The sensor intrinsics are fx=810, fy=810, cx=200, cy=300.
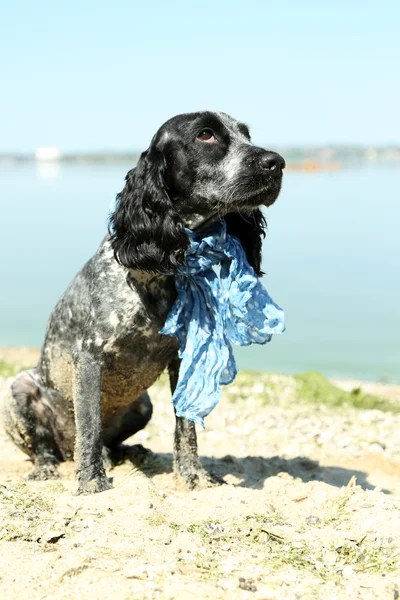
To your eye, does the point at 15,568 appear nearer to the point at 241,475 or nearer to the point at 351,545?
the point at 351,545

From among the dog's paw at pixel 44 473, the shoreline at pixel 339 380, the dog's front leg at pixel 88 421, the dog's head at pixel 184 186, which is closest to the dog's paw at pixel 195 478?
the dog's front leg at pixel 88 421

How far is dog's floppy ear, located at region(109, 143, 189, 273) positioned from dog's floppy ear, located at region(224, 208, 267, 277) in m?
0.63

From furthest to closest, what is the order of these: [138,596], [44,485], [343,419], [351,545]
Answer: [343,419]
[44,485]
[351,545]
[138,596]

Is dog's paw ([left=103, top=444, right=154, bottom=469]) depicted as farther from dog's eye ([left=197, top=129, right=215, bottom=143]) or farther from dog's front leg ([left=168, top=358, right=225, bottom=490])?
dog's eye ([left=197, top=129, right=215, bottom=143])

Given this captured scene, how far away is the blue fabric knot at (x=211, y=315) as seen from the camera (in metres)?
5.95

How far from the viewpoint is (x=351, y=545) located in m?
4.87

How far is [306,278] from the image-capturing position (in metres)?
23.0

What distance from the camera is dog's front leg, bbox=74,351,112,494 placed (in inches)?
238

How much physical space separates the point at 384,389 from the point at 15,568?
31.5 feet

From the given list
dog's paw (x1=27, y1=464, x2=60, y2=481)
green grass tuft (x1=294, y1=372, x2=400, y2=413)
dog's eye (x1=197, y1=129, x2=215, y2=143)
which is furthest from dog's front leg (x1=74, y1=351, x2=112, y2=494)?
green grass tuft (x1=294, y1=372, x2=400, y2=413)

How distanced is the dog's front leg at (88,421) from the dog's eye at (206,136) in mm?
1788

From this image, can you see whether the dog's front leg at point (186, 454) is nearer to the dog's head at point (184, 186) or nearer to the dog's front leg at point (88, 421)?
the dog's front leg at point (88, 421)

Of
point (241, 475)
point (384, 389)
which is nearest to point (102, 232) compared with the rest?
point (384, 389)

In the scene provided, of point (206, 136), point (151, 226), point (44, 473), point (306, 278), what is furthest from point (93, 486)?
point (306, 278)
